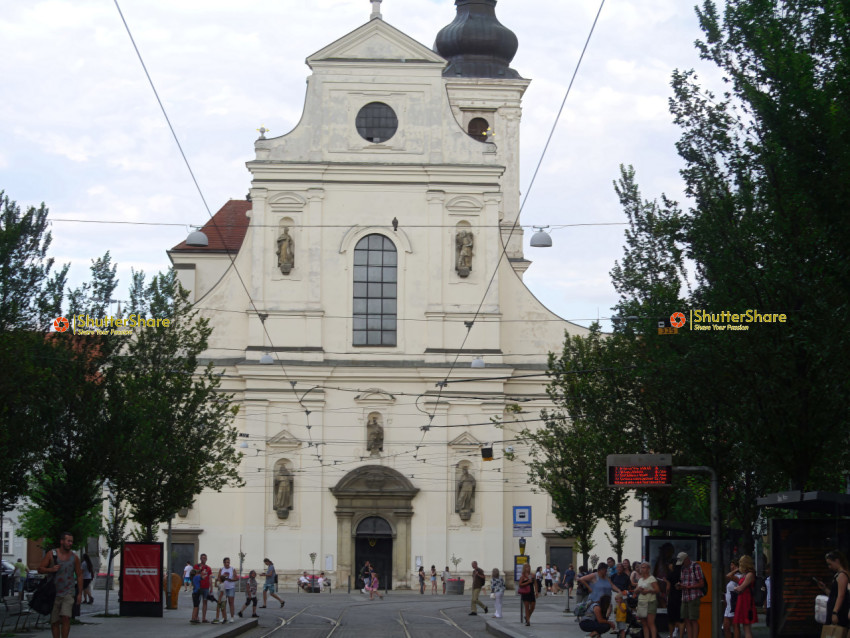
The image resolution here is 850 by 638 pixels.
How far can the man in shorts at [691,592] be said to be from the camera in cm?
2073

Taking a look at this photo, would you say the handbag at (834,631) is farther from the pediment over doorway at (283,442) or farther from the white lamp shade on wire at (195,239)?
the pediment over doorway at (283,442)

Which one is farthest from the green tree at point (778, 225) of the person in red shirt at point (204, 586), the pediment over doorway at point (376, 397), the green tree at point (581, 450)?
the pediment over doorway at point (376, 397)

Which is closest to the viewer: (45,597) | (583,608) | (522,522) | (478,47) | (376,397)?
(45,597)

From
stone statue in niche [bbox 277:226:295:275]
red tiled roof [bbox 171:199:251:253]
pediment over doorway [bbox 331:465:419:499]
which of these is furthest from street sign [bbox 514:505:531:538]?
red tiled roof [bbox 171:199:251:253]

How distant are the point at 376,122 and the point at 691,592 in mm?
35127

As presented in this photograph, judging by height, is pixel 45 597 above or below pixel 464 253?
below

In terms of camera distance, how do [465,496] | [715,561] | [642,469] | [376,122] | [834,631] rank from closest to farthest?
[834,631]
[715,561]
[642,469]
[465,496]
[376,122]

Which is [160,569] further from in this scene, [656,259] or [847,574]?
[847,574]

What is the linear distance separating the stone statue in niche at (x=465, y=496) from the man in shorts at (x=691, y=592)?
1215 inches

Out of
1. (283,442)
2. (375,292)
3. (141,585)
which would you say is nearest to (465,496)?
(283,442)

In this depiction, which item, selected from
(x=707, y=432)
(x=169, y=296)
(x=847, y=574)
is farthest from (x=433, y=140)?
(x=847, y=574)

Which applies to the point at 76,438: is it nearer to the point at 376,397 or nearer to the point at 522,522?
the point at 522,522

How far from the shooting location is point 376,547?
5219cm

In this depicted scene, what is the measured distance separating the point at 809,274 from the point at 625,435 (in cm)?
956
